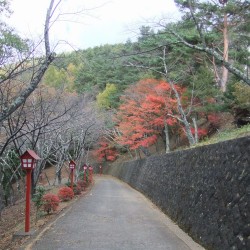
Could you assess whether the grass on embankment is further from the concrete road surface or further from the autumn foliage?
the autumn foliage

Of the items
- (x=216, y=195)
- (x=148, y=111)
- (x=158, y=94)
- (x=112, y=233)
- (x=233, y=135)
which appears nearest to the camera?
(x=216, y=195)

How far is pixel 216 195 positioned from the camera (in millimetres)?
6582

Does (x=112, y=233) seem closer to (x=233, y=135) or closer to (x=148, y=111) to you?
(x=233, y=135)

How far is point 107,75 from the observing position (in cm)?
4497

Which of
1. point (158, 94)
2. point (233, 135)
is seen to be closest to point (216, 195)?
point (233, 135)

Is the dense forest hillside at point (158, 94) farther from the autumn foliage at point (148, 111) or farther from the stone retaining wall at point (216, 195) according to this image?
the stone retaining wall at point (216, 195)

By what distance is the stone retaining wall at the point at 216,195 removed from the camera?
5.38m

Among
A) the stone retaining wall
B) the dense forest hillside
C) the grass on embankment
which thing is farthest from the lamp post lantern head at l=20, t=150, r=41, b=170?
the grass on embankment

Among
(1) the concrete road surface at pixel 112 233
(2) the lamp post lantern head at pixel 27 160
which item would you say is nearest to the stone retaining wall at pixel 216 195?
(1) the concrete road surface at pixel 112 233

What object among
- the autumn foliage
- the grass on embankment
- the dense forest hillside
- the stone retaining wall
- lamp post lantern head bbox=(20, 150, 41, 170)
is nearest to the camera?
the stone retaining wall

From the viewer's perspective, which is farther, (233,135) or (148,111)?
(148,111)

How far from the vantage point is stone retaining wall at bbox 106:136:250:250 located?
5.38 m

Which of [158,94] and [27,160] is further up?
[158,94]

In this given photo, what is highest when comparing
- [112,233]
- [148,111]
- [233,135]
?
[148,111]
